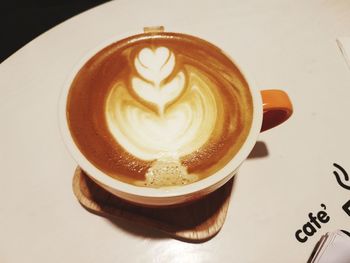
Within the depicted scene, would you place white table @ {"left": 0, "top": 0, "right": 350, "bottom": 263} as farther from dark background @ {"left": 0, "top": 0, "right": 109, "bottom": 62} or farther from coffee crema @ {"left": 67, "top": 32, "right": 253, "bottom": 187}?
dark background @ {"left": 0, "top": 0, "right": 109, "bottom": 62}

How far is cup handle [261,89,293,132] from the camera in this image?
0.56 metres

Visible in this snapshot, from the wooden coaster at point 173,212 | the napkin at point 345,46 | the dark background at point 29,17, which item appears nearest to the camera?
the wooden coaster at point 173,212

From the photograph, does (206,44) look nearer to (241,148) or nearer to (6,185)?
(241,148)

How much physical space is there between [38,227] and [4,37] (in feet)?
3.89

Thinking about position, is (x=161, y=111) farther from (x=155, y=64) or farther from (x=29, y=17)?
(x=29, y=17)

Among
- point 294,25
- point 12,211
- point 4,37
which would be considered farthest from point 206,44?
point 4,37

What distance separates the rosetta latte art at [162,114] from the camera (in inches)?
21.2

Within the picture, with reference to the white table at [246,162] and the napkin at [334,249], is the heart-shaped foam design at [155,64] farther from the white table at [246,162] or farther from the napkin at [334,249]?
the napkin at [334,249]

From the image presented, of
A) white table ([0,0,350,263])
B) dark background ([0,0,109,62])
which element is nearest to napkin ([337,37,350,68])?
white table ([0,0,350,263])

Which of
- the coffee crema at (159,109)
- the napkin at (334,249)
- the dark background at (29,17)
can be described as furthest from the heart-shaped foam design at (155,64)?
the dark background at (29,17)

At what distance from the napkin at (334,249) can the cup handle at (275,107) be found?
0.19 m

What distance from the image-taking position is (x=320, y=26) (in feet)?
2.77

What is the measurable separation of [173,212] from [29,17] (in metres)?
1.31

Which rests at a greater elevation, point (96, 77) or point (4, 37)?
point (96, 77)
